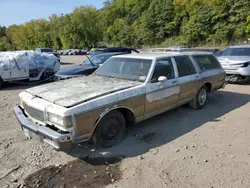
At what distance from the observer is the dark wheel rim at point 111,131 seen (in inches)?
153

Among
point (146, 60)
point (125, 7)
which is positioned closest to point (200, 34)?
point (125, 7)

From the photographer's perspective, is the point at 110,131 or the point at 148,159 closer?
the point at 148,159

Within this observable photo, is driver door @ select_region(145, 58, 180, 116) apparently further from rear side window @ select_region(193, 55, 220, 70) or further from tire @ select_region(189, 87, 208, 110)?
rear side window @ select_region(193, 55, 220, 70)

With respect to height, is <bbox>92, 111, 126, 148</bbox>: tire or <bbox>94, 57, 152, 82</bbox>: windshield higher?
Answer: <bbox>94, 57, 152, 82</bbox>: windshield

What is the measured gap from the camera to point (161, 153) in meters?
3.84

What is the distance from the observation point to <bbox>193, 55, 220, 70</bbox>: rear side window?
6.07 meters

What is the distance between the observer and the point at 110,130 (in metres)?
3.97

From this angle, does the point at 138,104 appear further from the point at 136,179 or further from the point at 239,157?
the point at 239,157

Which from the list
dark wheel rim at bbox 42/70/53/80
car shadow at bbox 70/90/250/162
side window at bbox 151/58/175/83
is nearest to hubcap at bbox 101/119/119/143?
car shadow at bbox 70/90/250/162

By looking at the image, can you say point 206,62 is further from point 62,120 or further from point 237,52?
point 237,52

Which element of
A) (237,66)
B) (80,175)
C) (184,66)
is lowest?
(80,175)

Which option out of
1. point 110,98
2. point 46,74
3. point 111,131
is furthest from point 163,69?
point 46,74

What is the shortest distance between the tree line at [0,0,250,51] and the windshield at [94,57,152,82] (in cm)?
4972

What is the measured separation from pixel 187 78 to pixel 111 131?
2462mm
